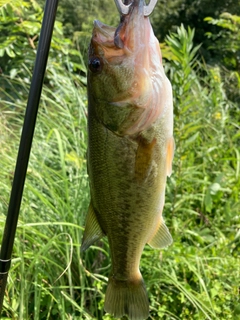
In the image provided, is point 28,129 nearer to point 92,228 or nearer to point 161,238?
point 92,228

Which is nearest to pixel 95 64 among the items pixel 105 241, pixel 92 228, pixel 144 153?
pixel 144 153

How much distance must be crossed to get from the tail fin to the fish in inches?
6.8

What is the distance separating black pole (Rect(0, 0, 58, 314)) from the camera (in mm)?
965

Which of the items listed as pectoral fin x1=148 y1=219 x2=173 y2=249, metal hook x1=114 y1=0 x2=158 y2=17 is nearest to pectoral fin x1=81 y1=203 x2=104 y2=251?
pectoral fin x1=148 y1=219 x2=173 y2=249

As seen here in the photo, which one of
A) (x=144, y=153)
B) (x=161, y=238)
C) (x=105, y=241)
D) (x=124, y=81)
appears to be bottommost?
(x=105, y=241)

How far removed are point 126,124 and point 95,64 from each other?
6.2 inches

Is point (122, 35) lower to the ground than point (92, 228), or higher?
higher

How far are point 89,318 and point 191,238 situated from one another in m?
0.85

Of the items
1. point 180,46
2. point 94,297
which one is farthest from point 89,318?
point 180,46

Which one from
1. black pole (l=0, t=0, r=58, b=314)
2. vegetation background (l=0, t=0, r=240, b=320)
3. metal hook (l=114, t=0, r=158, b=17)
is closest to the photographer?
metal hook (l=114, t=0, r=158, b=17)

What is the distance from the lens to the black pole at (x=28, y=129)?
96 centimetres

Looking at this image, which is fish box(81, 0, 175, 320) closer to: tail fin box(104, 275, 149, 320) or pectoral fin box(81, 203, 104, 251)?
pectoral fin box(81, 203, 104, 251)

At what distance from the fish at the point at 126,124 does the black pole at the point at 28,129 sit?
128 millimetres

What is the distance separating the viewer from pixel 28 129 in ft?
3.41
